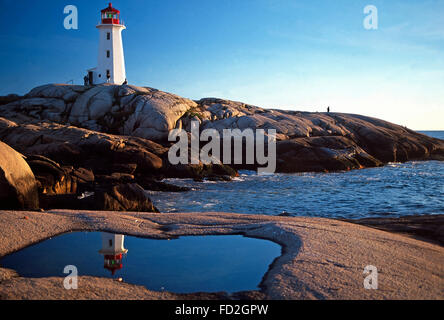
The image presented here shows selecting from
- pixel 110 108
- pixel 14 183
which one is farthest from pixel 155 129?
pixel 14 183

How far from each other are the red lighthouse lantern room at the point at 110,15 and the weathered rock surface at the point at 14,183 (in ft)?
139

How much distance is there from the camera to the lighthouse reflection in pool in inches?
231

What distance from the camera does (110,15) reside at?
163 ft

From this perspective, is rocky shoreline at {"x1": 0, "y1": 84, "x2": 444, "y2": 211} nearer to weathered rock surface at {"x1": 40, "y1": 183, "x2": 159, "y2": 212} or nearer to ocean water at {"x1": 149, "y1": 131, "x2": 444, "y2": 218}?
weathered rock surface at {"x1": 40, "y1": 183, "x2": 159, "y2": 212}

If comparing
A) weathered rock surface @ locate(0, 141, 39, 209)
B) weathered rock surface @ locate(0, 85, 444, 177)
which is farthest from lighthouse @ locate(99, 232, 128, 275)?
weathered rock surface @ locate(0, 85, 444, 177)

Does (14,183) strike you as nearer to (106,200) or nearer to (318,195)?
(106,200)

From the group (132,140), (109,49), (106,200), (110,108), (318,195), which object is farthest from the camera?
(109,49)

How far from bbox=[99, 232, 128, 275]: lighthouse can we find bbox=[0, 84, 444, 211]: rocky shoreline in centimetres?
435

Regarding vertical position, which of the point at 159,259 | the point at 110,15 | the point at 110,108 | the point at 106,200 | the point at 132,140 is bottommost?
the point at 159,259

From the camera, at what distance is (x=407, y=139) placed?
46375 millimetres

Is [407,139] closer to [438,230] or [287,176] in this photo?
[287,176]

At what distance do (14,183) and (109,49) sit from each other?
138 ft

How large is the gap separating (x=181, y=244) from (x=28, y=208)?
5988 millimetres
